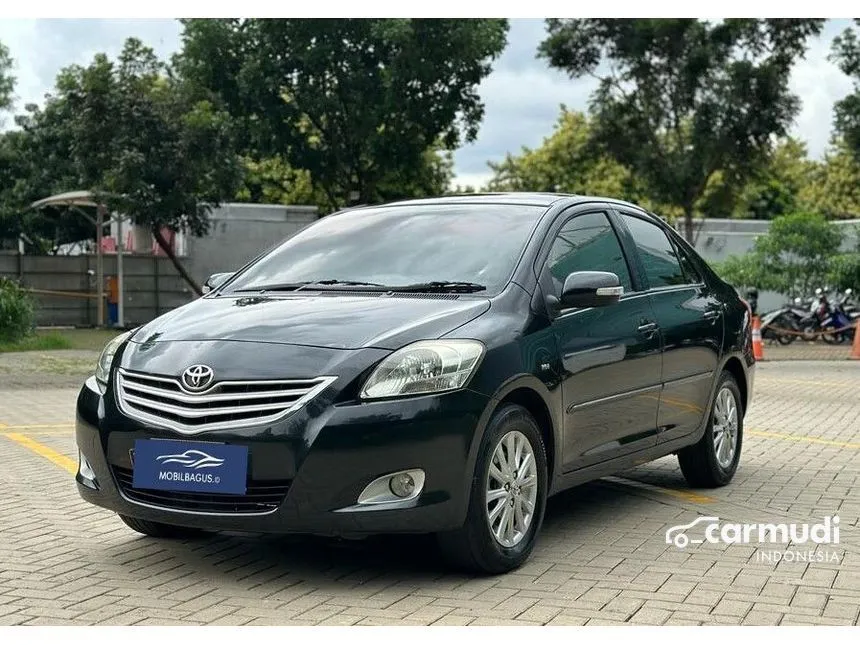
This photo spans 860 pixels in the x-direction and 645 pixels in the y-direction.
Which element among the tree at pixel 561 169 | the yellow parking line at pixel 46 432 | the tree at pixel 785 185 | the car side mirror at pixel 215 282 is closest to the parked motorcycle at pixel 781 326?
the yellow parking line at pixel 46 432

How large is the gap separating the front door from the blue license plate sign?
5.38ft

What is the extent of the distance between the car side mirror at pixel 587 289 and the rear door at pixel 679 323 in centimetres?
102

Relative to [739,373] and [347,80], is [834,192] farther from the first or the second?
[739,373]

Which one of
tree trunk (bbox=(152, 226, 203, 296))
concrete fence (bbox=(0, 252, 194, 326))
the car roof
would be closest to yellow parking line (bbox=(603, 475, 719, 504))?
the car roof

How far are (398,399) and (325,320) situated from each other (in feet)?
1.99

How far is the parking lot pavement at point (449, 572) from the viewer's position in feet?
16.0

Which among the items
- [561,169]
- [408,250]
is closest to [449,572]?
[408,250]

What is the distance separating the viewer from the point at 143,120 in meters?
29.2

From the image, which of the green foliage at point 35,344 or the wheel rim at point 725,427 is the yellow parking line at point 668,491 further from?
the green foliage at point 35,344

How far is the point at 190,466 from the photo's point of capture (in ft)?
16.9

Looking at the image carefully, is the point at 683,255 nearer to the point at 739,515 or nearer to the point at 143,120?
the point at 739,515

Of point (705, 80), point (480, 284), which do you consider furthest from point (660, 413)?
point (705, 80)

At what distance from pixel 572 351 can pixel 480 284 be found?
54cm

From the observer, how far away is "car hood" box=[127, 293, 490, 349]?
531cm
